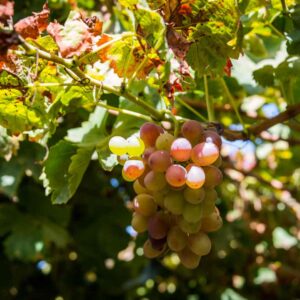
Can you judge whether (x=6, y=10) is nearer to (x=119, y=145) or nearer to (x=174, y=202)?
(x=119, y=145)

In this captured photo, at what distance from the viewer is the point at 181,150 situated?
89 centimetres

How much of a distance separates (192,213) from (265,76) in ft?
1.74

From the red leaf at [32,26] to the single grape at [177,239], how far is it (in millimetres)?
391

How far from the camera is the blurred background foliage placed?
1532 mm

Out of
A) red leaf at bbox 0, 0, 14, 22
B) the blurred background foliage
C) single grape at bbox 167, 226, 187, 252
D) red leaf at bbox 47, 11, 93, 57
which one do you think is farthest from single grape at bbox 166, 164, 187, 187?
the blurred background foliage

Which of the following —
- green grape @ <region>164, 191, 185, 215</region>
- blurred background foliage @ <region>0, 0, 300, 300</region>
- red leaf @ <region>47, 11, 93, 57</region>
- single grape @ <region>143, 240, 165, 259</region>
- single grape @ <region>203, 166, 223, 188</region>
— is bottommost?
blurred background foliage @ <region>0, 0, 300, 300</region>

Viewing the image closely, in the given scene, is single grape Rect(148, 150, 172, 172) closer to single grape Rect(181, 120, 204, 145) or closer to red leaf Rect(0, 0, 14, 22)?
single grape Rect(181, 120, 204, 145)

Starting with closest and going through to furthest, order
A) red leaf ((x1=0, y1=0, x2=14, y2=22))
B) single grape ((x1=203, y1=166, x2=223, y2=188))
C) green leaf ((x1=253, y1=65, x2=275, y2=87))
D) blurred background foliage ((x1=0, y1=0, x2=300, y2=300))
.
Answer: red leaf ((x1=0, y1=0, x2=14, y2=22)) → single grape ((x1=203, y1=166, x2=223, y2=188)) → green leaf ((x1=253, y1=65, x2=275, y2=87)) → blurred background foliage ((x1=0, y1=0, x2=300, y2=300))

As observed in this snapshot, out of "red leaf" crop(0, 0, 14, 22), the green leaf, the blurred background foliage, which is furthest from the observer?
the blurred background foliage

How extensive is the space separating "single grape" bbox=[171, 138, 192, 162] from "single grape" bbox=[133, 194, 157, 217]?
4.1 inches

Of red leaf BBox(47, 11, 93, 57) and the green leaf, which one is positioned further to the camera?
the green leaf

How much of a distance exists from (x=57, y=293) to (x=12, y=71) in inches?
50.9

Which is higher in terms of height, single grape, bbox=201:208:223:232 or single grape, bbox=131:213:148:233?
single grape, bbox=201:208:223:232

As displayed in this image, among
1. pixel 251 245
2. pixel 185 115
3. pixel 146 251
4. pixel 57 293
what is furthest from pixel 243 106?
pixel 146 251
